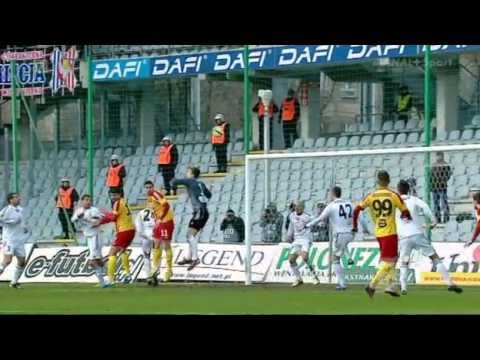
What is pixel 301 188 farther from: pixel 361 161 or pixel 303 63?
pixel 303 63

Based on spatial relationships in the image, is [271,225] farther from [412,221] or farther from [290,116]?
[412,221]

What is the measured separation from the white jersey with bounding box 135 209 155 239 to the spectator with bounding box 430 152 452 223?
5.52m

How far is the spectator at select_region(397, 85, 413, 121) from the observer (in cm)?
2616

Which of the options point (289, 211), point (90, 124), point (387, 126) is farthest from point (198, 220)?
point (90, 124)

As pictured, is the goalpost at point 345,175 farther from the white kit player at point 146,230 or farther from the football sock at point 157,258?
the white kit player at point 146,230

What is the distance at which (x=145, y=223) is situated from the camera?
79.8ft

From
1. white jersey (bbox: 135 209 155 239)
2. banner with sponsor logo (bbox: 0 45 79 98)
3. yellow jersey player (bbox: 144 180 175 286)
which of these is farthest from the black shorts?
banner with sponsor logo (bbox: 0 45 79 98)

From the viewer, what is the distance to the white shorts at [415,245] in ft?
60.5

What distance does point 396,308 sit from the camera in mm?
14930

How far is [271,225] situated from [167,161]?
15.0ft

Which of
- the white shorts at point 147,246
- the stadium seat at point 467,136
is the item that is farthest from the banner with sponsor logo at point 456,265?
the white shorts at point 147,246

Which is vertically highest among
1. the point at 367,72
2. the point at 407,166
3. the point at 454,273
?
the point at 367,72
